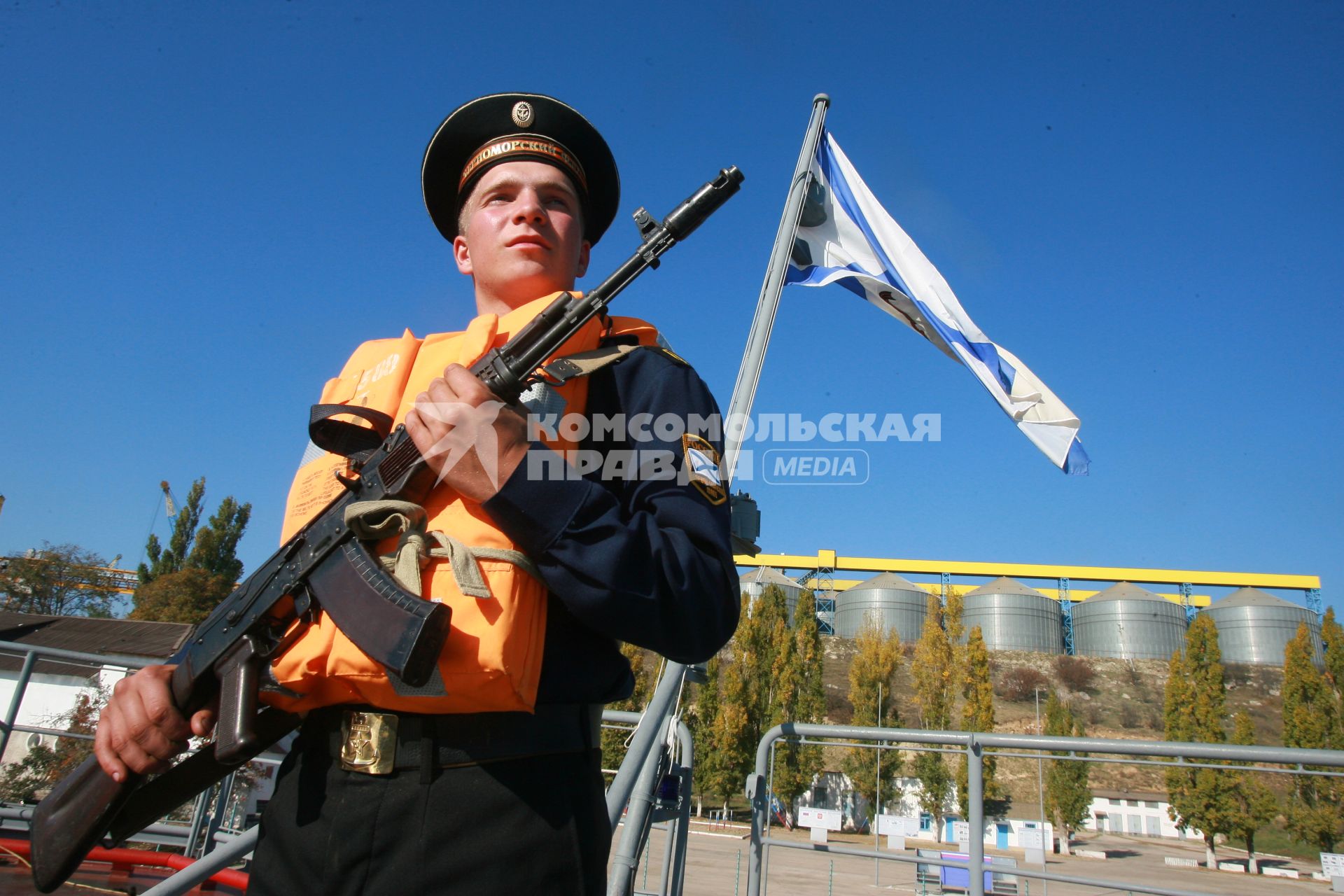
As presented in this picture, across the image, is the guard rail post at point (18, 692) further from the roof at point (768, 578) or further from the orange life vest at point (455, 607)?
the roof at point (768, 578)

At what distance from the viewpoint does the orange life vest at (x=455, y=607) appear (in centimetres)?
122

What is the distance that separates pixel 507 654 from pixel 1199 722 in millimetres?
42863

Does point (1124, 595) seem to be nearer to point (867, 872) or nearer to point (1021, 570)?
point (1021, 570)

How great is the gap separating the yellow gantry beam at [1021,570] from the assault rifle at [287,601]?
5695 centimetres

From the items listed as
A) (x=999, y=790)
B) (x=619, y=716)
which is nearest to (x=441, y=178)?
(x=619, y=716)

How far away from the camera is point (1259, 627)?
5203cm

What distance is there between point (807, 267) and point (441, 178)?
12.0ft

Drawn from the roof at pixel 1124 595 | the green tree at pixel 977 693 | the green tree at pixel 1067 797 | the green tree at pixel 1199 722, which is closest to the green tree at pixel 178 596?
the green tree at pixel 977 693

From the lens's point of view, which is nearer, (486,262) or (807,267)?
(486,262)

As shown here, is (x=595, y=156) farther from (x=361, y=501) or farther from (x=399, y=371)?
(x=361, y=501)

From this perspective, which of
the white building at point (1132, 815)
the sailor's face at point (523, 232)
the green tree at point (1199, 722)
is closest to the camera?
the sailor's face at point (523, 232)

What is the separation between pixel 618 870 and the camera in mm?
2391

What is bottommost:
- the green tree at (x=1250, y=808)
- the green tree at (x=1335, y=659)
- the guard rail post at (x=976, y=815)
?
the green tree at (x=1250, y=808)

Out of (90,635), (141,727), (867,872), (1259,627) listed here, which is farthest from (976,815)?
(1259,627)
